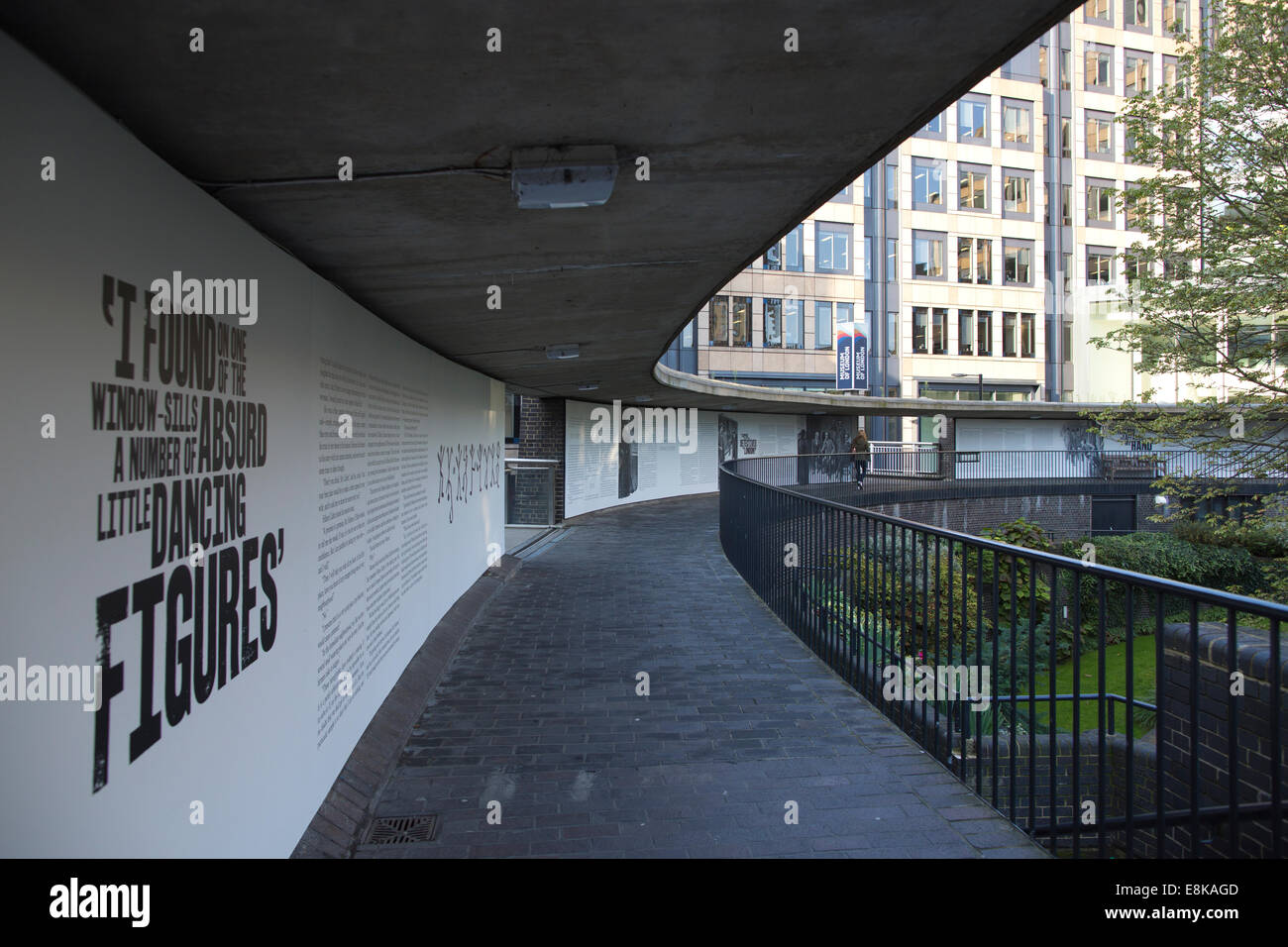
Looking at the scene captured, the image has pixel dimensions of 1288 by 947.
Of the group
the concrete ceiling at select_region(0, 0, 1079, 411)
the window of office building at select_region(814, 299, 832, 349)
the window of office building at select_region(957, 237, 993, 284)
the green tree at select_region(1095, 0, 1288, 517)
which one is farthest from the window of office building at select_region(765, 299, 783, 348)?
the concrete ceiling at select_region(0, 0, 1079, 411)

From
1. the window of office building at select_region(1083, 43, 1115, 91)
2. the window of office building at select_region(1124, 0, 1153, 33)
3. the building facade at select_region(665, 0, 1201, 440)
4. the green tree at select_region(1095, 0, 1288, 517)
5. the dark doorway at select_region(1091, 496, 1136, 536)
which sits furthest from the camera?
the window of office building at select_region(1083, 43, 1115, 91)

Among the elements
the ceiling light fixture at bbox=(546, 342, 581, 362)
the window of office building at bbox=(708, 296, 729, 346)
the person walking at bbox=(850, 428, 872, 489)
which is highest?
the window of office building at bbox=(708, 296, 729, 346)

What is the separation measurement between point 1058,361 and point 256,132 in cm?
5222

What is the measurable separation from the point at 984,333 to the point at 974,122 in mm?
11519

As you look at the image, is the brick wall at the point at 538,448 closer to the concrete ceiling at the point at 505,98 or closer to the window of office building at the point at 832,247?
the concrete ceiling at the point at 505,98

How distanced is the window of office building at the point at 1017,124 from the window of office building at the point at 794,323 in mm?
16071

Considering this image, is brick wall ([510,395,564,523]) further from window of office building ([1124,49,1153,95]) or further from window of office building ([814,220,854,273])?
window of office building ([1124,49,1153,95])

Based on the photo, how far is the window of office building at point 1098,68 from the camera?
47688mm

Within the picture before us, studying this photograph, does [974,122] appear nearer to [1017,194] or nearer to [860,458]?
[1017,194]

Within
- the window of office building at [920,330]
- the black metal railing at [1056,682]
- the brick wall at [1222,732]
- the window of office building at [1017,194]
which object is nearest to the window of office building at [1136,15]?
the window of office building at [1017,194]

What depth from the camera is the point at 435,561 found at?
7.96 meters

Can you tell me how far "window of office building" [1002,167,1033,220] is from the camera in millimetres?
46000

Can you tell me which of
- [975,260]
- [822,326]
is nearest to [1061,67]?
[975,260]

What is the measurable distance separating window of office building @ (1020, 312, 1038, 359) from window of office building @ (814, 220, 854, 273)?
38.5 feet
